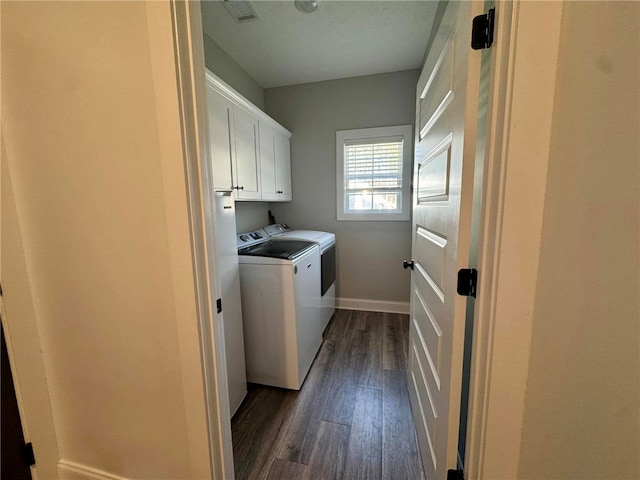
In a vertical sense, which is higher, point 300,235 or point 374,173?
point 374,173

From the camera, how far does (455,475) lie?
2.85 ft

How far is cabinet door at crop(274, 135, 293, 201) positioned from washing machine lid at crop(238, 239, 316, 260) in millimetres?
695

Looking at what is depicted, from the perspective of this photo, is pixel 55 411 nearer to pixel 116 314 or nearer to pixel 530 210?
A: pixel 116 314

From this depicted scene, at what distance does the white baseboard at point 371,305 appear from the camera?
304 centimetres

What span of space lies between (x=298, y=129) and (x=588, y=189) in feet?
9.60

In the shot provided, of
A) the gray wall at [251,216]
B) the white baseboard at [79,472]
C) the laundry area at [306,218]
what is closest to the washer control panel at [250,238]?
the laundry area at [306,218]

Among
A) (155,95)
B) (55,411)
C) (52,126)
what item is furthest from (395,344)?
(52,126)

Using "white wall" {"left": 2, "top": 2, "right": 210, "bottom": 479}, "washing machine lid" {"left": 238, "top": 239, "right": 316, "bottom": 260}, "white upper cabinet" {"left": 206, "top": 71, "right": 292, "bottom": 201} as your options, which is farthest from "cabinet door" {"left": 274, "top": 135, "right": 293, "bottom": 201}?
"white wall" {"left": 2, "top": 2, "right": 210, "bottom": 479}

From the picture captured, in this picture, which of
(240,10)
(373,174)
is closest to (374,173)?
(373,174)

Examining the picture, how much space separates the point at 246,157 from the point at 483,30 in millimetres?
1753

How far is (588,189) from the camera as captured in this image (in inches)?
20.3

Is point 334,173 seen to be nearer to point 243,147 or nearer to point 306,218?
point 306,218

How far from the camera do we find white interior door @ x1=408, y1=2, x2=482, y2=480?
756 mm

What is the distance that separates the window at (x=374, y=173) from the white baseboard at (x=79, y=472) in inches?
103
